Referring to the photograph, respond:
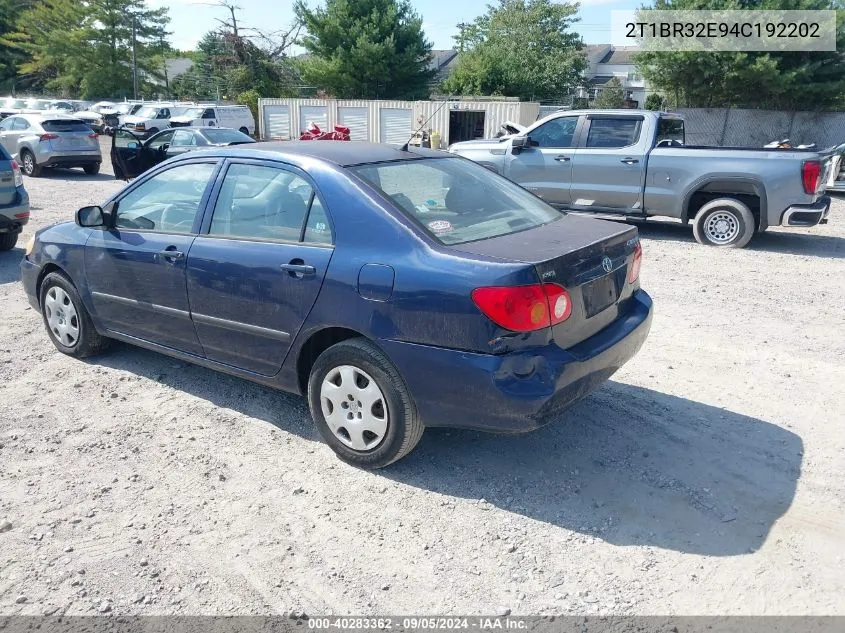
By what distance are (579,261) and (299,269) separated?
1.47m

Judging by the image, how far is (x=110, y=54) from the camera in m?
54.0

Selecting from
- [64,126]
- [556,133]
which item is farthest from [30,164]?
[556,133]

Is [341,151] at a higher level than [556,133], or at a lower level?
lower

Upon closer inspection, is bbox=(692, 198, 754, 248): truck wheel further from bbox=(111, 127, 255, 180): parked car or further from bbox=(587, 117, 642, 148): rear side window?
bbox=(111, 127, 255, 180): parked car

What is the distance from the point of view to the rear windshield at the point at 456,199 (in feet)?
12.5

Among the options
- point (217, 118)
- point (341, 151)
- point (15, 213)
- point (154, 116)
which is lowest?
point (15, 213)

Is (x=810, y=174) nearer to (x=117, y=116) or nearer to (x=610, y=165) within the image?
(x=610, y=165)

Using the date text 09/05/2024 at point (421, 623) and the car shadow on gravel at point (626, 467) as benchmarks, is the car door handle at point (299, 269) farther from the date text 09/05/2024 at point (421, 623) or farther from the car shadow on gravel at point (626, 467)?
the date text 09/05/2024 at point (421, 623)

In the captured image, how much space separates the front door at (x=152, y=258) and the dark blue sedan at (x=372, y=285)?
13 mm

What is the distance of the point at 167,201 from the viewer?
15.6 feet

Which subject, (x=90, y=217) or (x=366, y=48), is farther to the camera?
(x=366, y=48)

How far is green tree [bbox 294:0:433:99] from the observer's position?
123ft

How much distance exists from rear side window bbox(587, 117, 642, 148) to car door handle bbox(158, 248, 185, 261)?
776 centimetres

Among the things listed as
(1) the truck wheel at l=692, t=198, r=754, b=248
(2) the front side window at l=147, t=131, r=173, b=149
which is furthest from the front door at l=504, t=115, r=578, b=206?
(2) the front side window at l=147, t=131, r=173, b=149
